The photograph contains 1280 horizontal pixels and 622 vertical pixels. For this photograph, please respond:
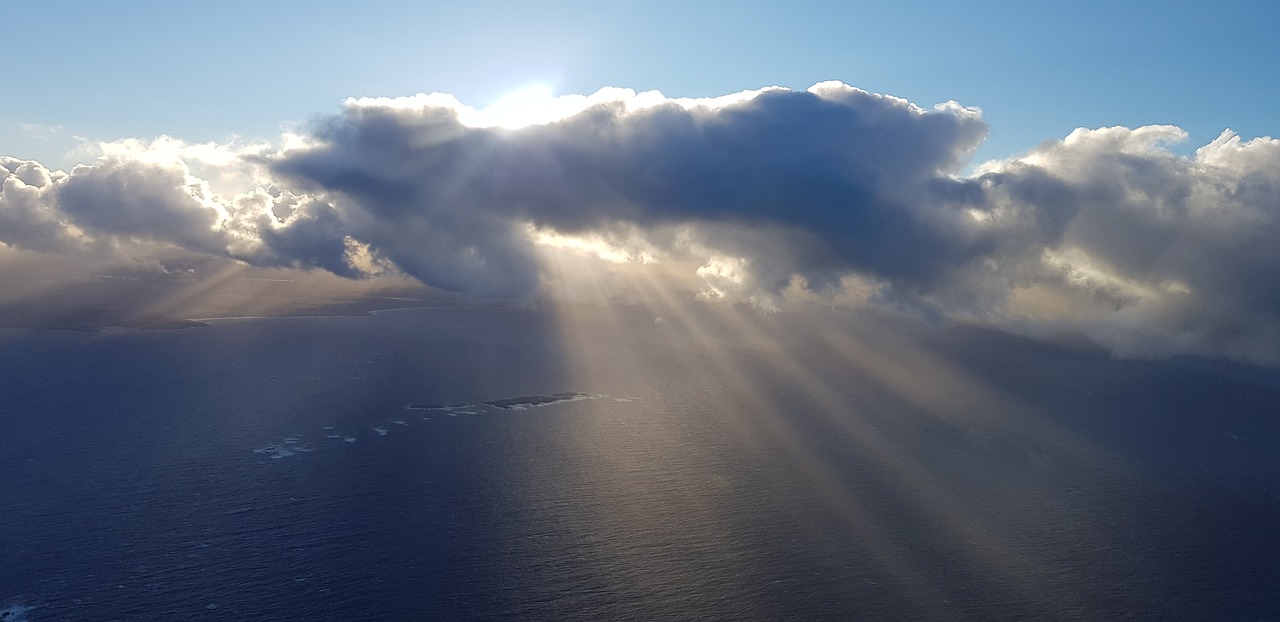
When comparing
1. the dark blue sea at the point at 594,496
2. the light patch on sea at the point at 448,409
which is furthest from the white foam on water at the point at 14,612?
the light patch on sea at the point at 448,409

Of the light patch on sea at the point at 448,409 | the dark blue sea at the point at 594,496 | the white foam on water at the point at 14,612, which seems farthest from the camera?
the light patch on sea at the point at 448,409

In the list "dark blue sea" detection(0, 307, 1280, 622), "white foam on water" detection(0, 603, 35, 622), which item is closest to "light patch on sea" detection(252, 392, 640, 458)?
"dark blue sea" detection(0, 307, 1280, 622)

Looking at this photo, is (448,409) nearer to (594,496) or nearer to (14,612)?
(594,496)

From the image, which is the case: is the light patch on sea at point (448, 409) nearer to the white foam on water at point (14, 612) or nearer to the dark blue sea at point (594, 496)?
the dark blue sea at point (594, 496)

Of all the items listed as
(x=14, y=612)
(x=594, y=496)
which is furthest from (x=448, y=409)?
(x=14, y=612)

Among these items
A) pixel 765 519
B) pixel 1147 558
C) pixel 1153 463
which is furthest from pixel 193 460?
pixel 1153 463

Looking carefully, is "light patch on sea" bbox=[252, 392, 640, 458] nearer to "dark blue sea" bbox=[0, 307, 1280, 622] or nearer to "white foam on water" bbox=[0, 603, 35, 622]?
"dark blue sea" bbox=[0, 307, 1280, 622]

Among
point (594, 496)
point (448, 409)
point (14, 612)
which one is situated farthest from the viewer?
point (448, 409)

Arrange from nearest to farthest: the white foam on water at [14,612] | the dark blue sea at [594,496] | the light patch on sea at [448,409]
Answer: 1. the white foam on water at [14,612]
2. the dark blue sea at [594,496]
3. the light patch on sea at [448,409]

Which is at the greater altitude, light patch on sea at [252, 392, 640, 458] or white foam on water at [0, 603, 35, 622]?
light patch on sea at [252, 392, 640, 458]
